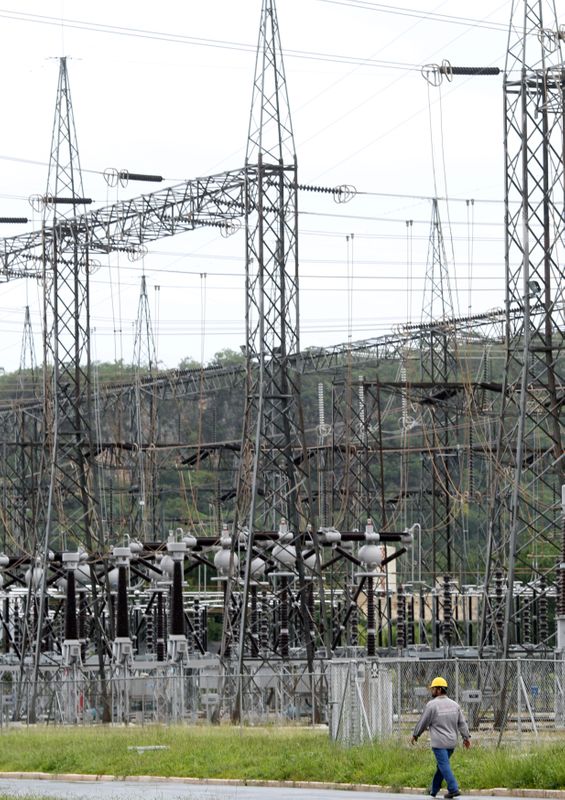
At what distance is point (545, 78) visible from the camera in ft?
109

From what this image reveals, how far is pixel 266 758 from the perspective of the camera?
2388cm

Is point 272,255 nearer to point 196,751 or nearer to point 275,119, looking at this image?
point 275,119

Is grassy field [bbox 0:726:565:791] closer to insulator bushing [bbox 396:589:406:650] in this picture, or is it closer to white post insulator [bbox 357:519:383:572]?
white post insulator [bbox 357:519:383:572]

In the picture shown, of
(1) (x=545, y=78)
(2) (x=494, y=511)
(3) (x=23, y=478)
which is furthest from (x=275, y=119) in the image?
(3) (x=23, y=478)

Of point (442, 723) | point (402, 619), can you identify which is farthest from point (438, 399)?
point (442, 723)

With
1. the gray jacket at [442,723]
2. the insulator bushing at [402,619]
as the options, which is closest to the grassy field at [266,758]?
the gray jacket at [442,723]

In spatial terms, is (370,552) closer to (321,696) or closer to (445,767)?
(321,696)

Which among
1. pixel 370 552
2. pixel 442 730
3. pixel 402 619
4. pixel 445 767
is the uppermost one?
pixel 370 552

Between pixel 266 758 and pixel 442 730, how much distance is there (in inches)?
267

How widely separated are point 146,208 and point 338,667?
20.1m

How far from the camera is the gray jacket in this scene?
17.5m

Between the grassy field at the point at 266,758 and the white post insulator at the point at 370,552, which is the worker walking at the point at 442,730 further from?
the white post insulator at the point at 370,552

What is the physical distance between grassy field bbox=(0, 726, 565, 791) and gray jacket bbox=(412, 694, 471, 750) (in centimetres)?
187

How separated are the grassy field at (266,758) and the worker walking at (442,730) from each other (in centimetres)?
173
